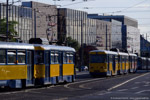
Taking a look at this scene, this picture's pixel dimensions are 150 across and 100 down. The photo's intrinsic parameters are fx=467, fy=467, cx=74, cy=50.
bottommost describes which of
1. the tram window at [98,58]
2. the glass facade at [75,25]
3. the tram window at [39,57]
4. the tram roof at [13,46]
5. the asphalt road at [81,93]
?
the asphalt road at [81,93]

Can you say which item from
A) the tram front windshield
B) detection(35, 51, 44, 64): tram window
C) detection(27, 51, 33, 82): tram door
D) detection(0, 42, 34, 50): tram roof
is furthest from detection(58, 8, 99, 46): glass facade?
detection(0, 42, 34, 50): tram roof

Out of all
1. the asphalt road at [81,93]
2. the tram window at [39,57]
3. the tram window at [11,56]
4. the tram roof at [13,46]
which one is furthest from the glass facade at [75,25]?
the tram window at [11,56]

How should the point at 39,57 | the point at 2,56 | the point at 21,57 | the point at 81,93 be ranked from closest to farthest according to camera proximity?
the point at 81,93, the point at 2,56, the point at 21,57, the point at 39,57

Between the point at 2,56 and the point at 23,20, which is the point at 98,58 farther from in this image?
the point at 23,20

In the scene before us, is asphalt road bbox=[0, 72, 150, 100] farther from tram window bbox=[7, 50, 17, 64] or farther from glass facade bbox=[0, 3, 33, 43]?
glass facade bbox=[0, 3, 33, 43]

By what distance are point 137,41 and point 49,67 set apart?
124 meters

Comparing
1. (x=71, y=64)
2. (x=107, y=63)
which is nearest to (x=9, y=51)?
(x=71, y=64)

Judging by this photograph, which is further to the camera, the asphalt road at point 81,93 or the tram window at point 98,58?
the tram window at point 98,58

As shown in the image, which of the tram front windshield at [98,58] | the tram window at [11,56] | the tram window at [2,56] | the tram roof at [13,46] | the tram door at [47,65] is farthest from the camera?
the tram front windshield at [98,58]

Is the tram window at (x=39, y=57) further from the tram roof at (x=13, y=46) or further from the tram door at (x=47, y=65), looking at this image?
the tram roof at (x=13, y=46)

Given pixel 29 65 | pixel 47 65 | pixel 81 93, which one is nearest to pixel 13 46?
pixel 29 65

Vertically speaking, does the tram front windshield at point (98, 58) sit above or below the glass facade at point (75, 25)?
below

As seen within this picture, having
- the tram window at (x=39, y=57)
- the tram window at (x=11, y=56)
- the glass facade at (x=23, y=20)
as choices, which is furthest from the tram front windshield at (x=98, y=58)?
the glass facade at (x=23, y=20)

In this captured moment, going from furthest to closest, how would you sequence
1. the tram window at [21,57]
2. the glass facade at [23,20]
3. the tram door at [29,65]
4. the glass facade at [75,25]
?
the glass facade at [75,25] → the glass facade at [23,20] → the tram door at [29,65] → the tram window at [21,57]
